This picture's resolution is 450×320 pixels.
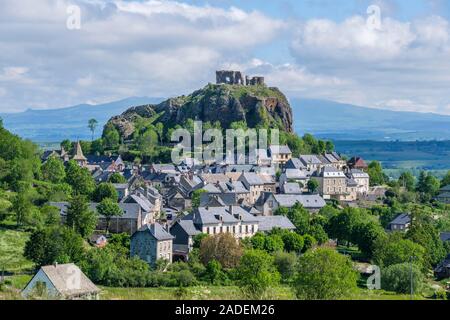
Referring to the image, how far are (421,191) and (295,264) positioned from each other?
182 feet

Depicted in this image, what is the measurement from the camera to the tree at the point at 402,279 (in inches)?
2026

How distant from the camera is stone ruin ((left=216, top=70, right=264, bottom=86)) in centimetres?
15190

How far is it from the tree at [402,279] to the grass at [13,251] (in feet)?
75.0

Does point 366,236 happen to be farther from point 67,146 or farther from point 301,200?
point 67,146

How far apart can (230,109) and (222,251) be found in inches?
3137

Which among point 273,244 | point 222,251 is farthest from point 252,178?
point 222,251

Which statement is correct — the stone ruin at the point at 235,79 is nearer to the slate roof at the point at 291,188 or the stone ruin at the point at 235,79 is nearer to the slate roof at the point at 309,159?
the slate roof at the point at 309,159

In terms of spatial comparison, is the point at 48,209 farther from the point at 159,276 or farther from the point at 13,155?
the point at 13,155

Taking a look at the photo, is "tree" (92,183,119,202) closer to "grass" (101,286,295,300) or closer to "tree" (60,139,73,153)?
"grass" (101,286,295,300)

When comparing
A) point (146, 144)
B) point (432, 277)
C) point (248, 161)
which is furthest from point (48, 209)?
point (146, 144)

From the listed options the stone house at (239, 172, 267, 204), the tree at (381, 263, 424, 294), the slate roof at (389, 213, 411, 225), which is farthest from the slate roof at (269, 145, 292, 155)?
the tree at (381, 263, 424, 294)

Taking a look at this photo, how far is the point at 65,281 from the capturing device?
4091cm

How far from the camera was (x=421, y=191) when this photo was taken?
107m

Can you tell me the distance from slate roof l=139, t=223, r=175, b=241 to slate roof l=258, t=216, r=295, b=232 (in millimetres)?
12221
